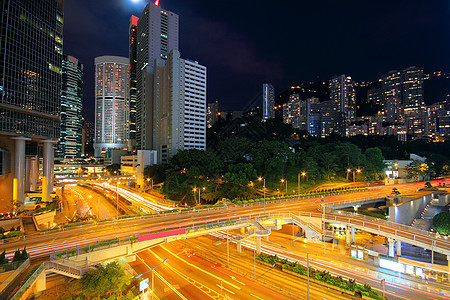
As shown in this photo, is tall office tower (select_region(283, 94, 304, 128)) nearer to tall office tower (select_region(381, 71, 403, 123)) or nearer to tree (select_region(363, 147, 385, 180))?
tall office tower (select_region(381, 71, 403, 123))

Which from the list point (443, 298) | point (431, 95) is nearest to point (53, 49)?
point (443, 298)

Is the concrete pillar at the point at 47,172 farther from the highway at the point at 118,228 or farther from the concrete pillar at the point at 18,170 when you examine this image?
the highway at the point at 118,228

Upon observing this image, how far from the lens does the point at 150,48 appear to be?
431ft

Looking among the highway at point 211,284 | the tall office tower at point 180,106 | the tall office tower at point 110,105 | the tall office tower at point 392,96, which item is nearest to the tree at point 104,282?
the highway at point 211,284

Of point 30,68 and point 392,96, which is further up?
point 392,96

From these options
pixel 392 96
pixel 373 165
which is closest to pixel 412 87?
pixel 392 96

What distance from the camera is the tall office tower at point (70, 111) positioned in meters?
183

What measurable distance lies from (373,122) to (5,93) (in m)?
187

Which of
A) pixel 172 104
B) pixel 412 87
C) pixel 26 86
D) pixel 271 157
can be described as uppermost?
pixel 412 87

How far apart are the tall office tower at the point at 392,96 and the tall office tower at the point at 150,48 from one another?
521 ft

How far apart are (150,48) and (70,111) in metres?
106

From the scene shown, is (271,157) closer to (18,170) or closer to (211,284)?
(211,284)

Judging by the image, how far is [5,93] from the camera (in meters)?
41.1

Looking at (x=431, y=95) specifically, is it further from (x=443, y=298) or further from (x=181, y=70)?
(x=443, y=298)
